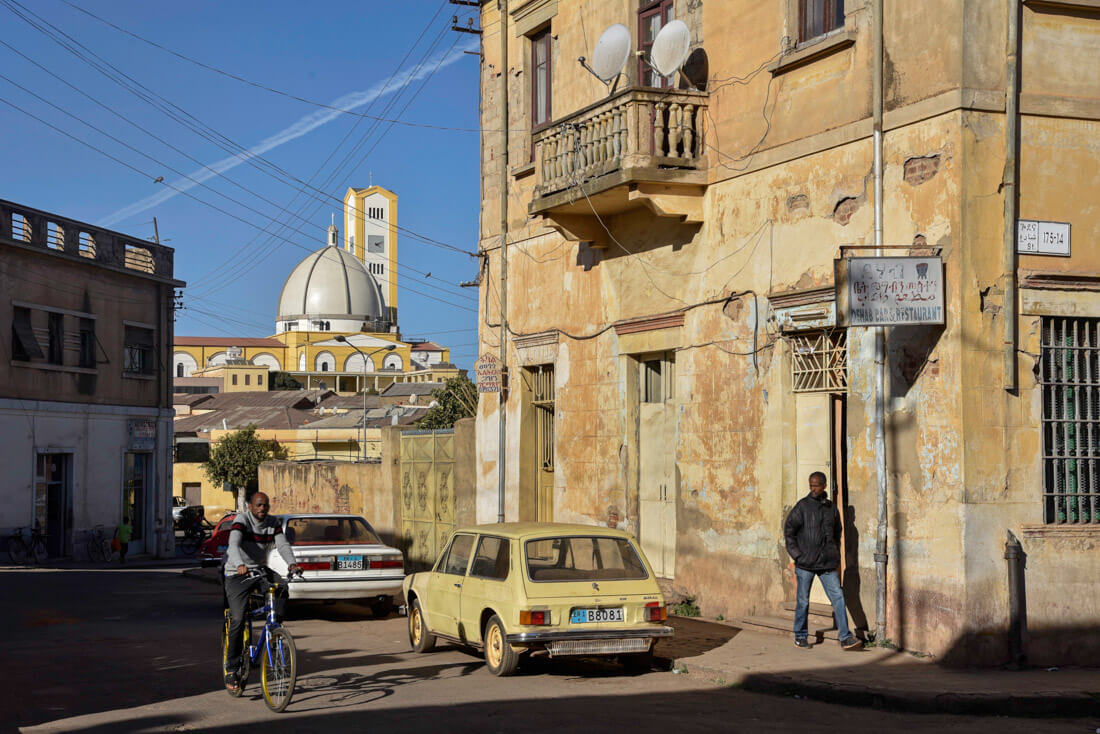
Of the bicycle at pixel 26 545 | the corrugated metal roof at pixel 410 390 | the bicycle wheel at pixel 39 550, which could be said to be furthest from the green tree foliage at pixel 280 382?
the bicycle at pixel 26 545

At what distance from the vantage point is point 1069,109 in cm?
1162

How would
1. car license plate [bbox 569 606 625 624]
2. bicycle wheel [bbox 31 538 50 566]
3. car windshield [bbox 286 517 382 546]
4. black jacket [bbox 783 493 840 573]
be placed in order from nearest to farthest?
car license plate [bbox 569 606 625 624], black jacket [bbox 783 493 840 573], car windshield [bbox 286 517 382 546], bicycle wheel [bbox 31 538 50 566]

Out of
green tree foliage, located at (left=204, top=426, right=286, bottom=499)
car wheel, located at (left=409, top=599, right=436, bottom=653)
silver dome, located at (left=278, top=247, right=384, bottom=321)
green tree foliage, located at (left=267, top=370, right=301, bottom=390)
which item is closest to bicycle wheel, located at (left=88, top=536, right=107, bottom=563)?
car wheel, located at (left=409, top=599, right=436, bottom=653)

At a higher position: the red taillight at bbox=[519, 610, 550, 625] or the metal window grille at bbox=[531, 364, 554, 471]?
the metal window grille at bbox=[531, 364, 554, 471]

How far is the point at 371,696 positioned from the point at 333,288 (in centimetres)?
12994

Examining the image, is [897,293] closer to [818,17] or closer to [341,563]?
[818,17]

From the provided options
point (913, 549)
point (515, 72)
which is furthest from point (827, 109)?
point (515, 72)

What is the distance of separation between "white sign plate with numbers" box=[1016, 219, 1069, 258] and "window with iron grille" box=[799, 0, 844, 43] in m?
3.10

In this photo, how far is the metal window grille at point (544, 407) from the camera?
765 inches

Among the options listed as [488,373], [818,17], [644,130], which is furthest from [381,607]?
[818,17]

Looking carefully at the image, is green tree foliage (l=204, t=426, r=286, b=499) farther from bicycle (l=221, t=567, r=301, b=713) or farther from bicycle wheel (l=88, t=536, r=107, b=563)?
bicycle (l=221, t=567, r=301, b=713)

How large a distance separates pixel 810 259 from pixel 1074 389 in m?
3.02

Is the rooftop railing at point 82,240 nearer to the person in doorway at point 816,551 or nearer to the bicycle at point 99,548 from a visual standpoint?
the bicycle at point 99,548

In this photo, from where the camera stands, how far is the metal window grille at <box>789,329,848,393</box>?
12977mm
